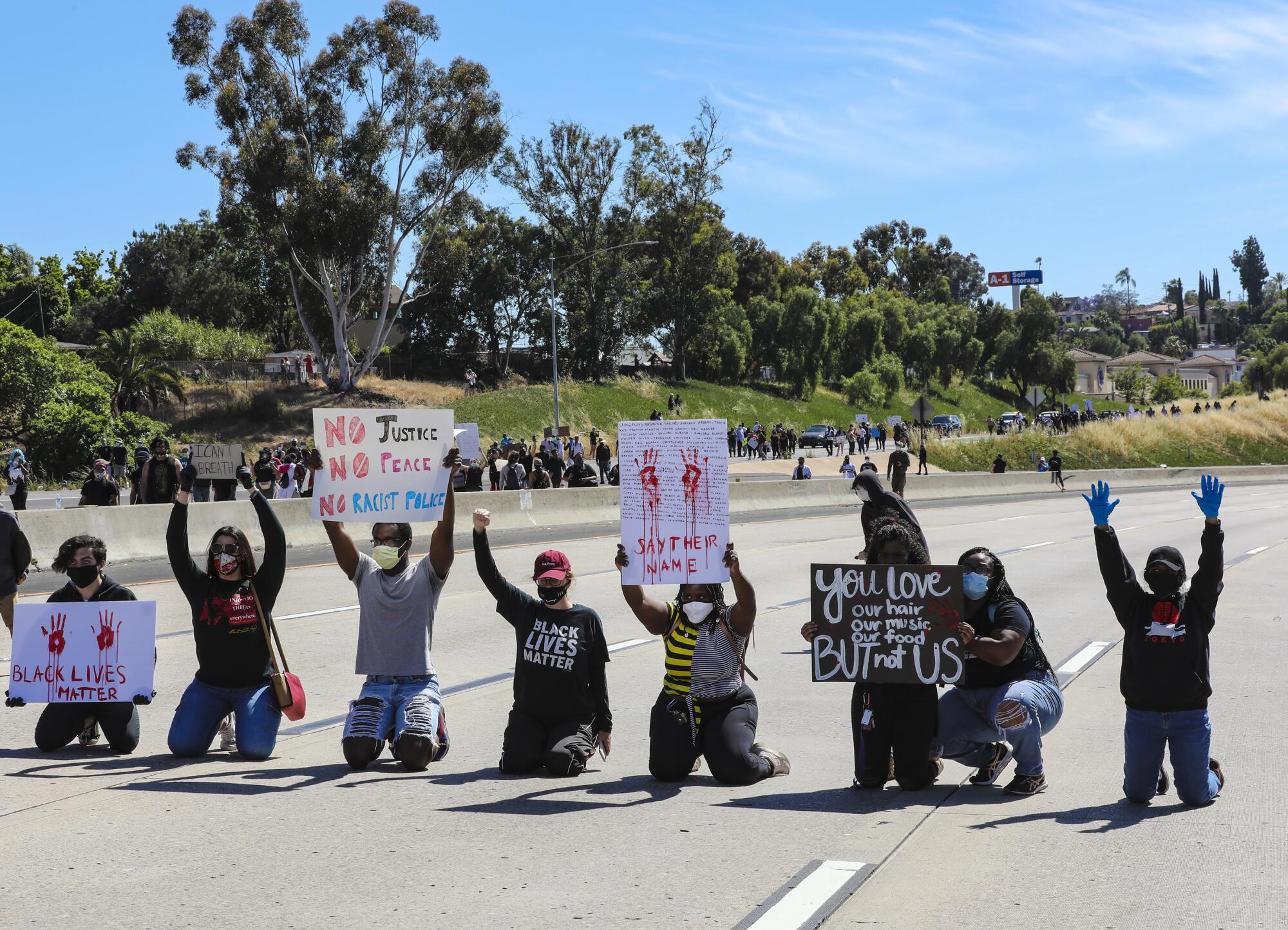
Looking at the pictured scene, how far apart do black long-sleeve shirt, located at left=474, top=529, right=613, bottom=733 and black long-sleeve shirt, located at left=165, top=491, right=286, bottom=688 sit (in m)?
1.36

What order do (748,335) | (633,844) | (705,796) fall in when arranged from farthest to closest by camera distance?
(748,335)
(705,796)
(633,844)

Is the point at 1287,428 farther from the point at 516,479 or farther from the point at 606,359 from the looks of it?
the point at 516,479

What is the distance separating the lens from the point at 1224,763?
7.77 meters

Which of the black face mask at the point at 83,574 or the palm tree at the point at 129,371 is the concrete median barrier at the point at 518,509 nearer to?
the black face mask at the point at 83,574

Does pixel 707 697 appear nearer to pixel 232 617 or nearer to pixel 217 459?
pixel 232 617

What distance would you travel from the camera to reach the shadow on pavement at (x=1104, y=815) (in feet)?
21.0

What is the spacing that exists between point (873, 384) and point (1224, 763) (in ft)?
286

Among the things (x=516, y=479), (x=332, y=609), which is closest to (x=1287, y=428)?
(x=516, y=479)

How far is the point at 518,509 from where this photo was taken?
30.1 metres

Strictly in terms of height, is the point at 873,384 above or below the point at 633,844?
above

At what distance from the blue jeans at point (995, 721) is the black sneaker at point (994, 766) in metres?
0.03

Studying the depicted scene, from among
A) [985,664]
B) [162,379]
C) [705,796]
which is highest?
[162,379]

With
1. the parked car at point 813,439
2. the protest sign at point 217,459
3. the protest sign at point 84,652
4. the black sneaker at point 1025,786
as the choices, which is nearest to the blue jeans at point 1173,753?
the black sneaker at point 1025,786

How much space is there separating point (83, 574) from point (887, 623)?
16.4 feet
